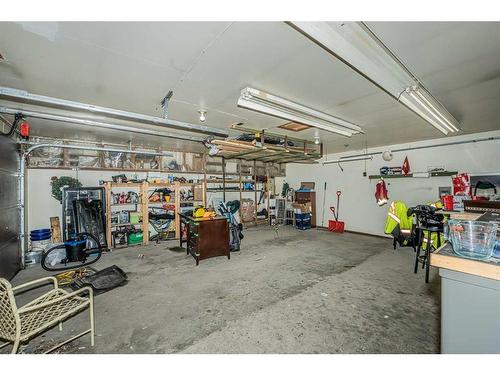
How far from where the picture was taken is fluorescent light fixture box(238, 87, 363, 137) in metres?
2.73

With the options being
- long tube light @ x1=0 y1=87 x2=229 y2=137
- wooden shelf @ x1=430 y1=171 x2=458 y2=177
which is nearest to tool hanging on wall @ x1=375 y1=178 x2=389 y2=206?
wooden shelf @ x1=430 y1=171 x2=458 y2=177

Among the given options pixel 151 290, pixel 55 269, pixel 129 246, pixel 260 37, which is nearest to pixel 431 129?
pixel 260 37

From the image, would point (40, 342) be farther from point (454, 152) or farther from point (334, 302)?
point (454, 152)

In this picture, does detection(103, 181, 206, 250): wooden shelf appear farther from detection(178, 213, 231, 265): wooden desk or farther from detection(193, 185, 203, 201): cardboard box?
detection(178, 213, 231, 265): wooden desk

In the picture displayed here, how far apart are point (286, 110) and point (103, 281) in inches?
158

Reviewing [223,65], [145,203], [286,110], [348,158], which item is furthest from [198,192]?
[223,65]

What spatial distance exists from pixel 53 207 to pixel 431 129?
9.35 metres

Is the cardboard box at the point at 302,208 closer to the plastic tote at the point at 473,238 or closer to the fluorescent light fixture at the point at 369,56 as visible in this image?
the fluorescent light fixture at the point at 369,56

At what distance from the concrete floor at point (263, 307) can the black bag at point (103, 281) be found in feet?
0.63

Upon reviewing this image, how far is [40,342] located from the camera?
2.19 metres

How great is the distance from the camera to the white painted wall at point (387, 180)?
523 cm

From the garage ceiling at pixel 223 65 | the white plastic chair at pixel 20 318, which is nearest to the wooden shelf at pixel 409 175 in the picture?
the garage ceiling at pixel 223 65

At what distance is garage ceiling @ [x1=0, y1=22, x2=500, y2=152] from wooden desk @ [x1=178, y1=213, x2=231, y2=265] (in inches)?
85.6

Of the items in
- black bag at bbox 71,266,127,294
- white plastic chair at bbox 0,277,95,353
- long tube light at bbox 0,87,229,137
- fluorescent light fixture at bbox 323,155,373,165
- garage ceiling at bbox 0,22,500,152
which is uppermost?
garage ceiling at bbox 0,22,500,152
